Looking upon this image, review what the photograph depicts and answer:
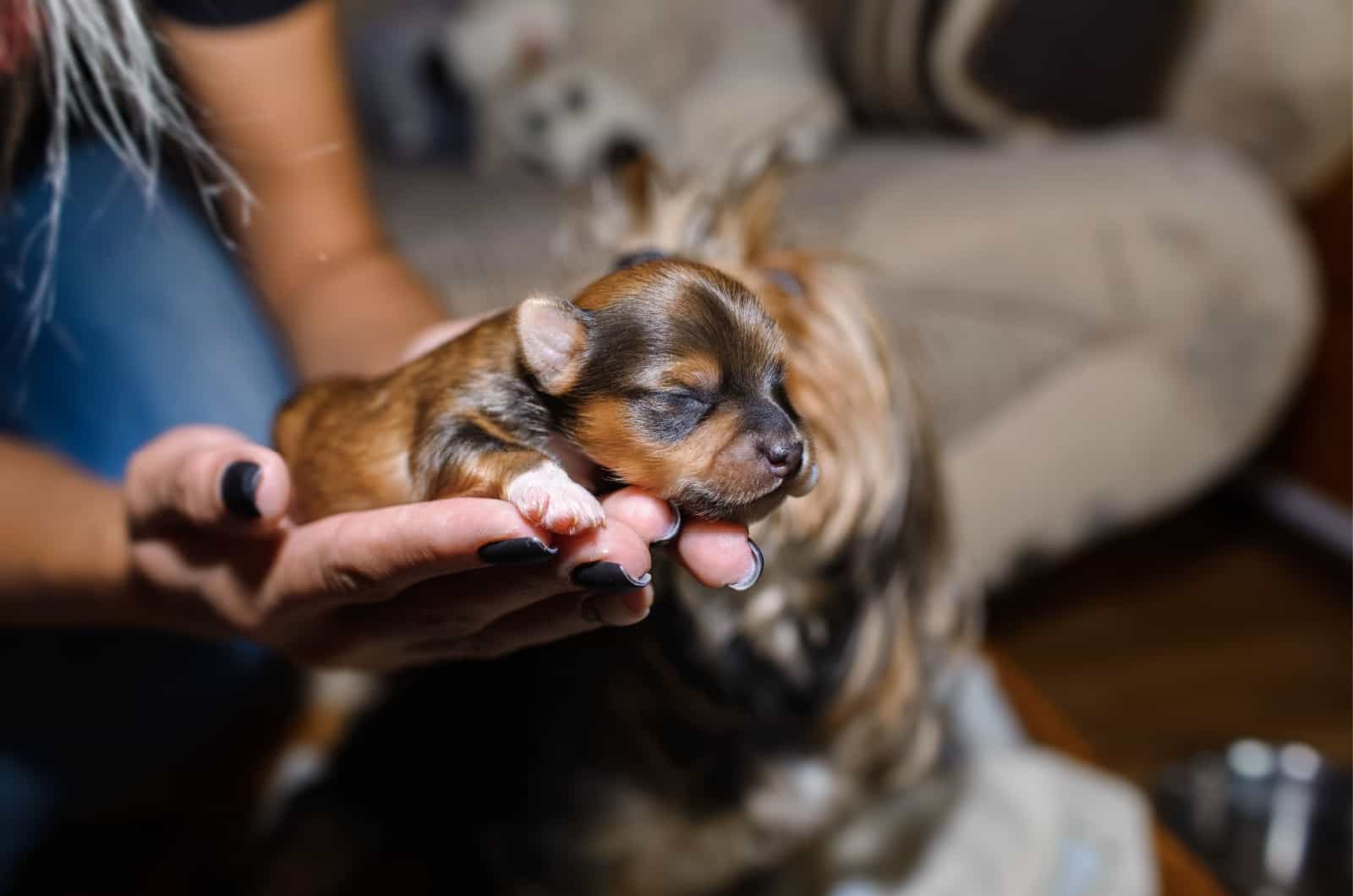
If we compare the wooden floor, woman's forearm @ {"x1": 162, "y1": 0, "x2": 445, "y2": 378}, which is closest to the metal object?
the wooden floor

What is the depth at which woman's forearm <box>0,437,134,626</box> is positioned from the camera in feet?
2.84

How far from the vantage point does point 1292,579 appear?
1.20m

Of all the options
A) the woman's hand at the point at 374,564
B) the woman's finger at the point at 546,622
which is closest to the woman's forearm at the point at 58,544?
the woman's hand at the point at 374,564

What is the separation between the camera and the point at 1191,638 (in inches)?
56.5

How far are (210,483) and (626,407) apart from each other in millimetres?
255

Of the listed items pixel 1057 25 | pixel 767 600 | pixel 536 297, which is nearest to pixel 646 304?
pixel 536 297

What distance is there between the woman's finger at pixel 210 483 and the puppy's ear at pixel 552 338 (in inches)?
6.9

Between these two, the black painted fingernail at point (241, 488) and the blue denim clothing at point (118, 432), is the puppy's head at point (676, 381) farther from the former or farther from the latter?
the blue denim clothing at point (118, 432)

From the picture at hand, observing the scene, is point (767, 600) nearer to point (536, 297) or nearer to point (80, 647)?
point (536, 297)

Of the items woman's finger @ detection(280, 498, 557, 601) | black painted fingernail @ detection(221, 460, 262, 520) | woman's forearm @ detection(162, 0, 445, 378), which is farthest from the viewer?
woman's forearm @ detection(162, 0, 445, 378)

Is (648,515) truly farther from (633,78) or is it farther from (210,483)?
(633,78)

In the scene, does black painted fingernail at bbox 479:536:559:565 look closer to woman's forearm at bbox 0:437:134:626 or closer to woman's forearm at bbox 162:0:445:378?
woman's forearm at bbox 162:0:445:378

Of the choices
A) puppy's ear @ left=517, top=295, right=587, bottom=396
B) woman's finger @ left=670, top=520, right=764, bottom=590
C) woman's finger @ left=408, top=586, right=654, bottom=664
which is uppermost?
puppy's ear @ left=517, top=295, right=587, bottom=396

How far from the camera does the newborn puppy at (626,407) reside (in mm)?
511
